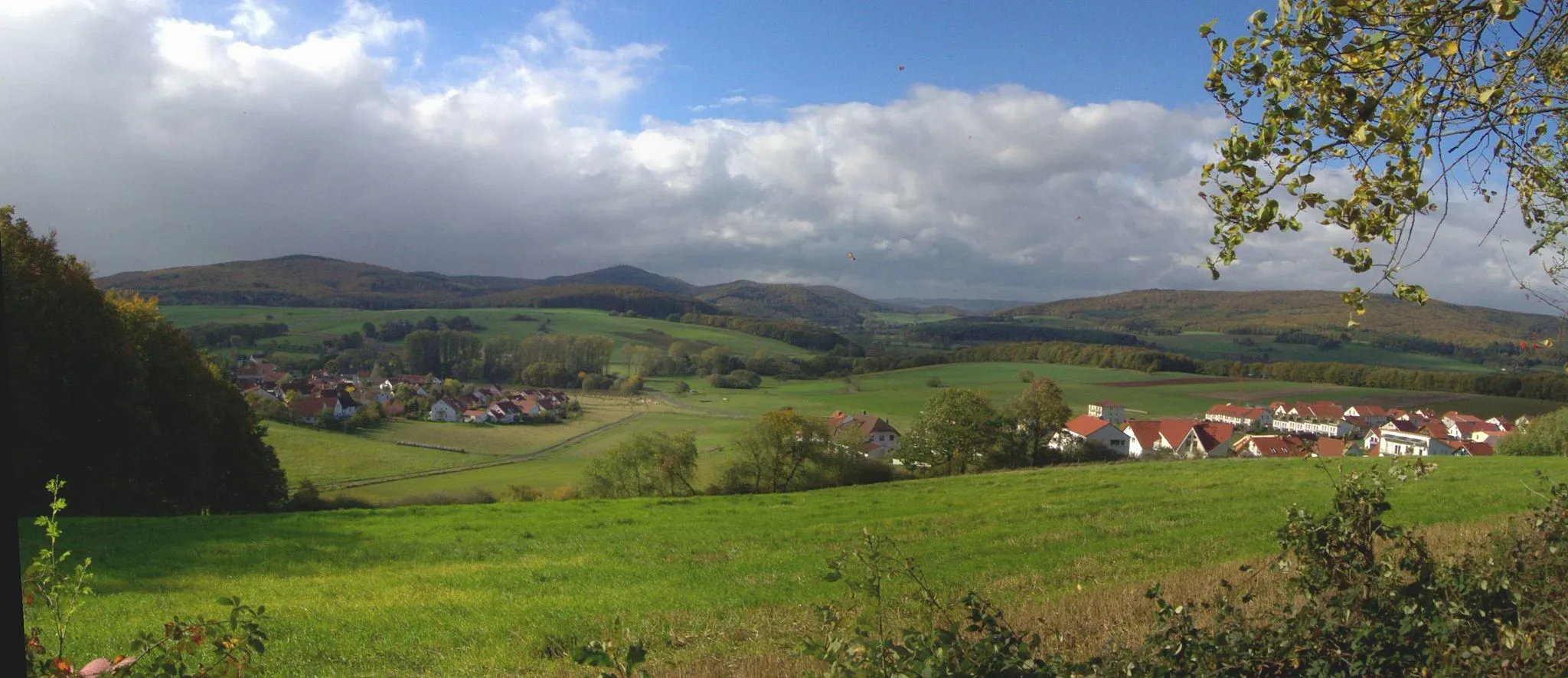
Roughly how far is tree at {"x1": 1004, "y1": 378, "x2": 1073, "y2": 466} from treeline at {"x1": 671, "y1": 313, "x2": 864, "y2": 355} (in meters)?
48.8

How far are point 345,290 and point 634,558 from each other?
134 metres

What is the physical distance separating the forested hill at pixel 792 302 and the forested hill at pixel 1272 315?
40.8m

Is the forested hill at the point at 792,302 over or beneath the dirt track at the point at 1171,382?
over

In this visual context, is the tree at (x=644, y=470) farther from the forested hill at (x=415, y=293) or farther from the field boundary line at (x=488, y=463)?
the forested hill at (x=415, y=293)

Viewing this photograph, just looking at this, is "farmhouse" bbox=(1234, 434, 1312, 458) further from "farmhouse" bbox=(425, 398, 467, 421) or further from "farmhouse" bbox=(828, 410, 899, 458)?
"farmhouse" bbox=(425, 398, 467, 421)

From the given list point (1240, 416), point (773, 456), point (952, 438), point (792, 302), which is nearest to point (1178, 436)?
point (1240, 416)

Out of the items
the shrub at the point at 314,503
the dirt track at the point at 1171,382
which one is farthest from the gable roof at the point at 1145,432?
the shrub at the point at 314,503

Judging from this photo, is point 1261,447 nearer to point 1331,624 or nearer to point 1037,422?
point 1037,422

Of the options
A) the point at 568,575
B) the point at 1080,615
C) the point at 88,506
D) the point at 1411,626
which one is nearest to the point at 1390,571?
the point at 1411,626

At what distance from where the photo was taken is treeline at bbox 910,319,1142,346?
397 feet

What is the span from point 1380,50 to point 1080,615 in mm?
5429

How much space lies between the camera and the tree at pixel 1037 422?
46156 millimetres

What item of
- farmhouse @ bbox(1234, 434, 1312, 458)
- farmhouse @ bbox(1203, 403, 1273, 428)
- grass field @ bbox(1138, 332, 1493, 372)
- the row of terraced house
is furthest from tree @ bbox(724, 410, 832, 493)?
grass field @ bbox(1138, 332, 1493, 372)

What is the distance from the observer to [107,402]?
22.0 m
